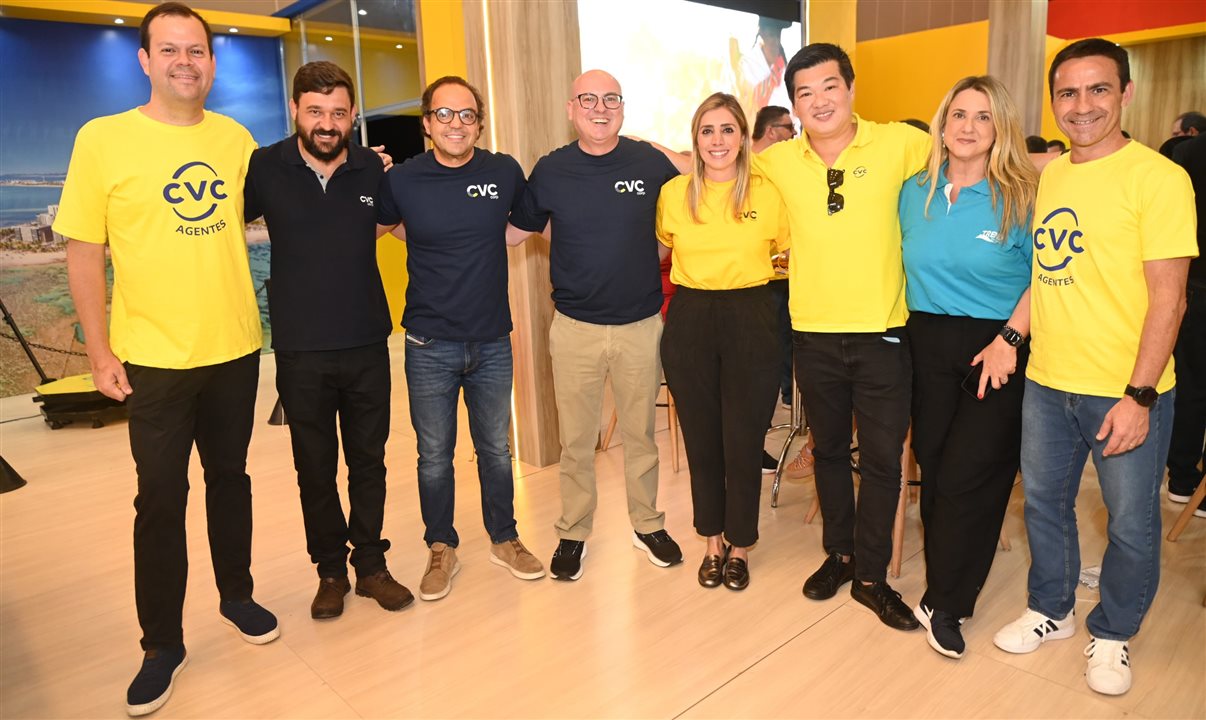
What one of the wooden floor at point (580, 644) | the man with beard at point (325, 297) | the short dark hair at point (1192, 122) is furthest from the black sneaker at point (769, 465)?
the short dark hair at point (1192, 122)

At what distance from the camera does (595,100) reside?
278cm

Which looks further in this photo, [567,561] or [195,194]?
[567,561]

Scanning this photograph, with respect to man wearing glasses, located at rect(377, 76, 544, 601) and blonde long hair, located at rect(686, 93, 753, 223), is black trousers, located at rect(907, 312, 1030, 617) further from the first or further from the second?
man wearing glasses, located at rect(377, 76, 544, 601)

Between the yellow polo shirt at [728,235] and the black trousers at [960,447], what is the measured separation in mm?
526

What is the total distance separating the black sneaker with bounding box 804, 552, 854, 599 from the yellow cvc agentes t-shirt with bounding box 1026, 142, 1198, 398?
1.04m

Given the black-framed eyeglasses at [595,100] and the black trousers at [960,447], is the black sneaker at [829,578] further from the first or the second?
the black-framed eyeglasses at [595,100]

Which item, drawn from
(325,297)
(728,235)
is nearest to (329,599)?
(325,297)

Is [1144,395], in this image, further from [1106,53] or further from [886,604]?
[886,604]

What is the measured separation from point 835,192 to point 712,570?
143 cm

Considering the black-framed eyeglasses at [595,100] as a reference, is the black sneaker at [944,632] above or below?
below

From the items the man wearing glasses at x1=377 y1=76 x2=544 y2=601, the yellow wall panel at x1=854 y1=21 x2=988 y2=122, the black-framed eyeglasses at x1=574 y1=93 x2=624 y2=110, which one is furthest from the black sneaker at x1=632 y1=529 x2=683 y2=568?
the yellow wall panel at x1=854 y1=21 x2=988 y2=122

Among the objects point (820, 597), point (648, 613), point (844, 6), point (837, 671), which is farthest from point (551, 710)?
point (844, 6)

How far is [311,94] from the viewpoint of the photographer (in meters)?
2.56

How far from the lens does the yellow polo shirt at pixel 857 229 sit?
2.49 m
